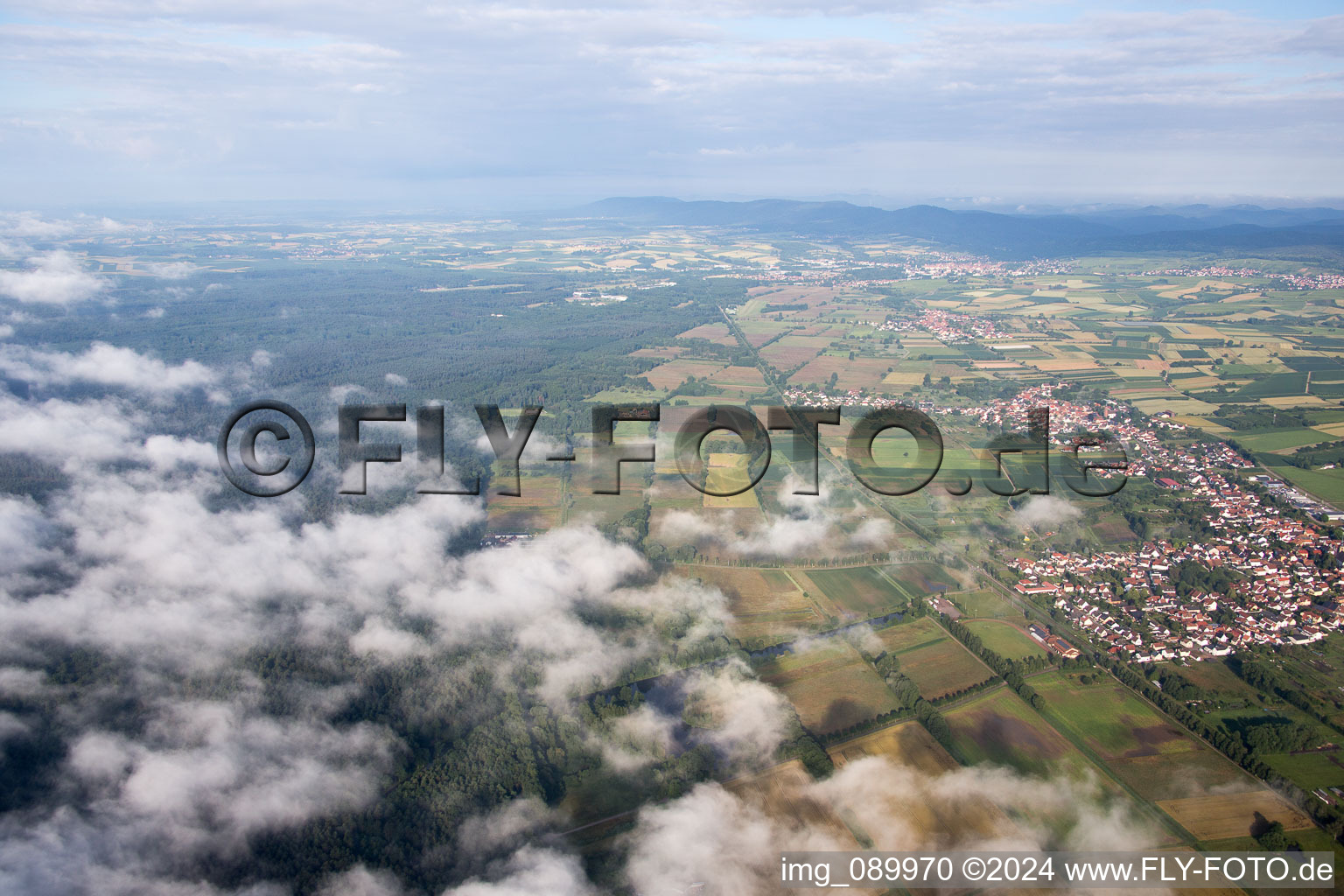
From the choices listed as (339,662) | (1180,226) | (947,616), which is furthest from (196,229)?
(1180,226)

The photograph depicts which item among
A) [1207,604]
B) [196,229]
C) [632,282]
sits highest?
[196,229]

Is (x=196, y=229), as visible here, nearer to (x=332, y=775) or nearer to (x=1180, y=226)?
(x=332, y=775)

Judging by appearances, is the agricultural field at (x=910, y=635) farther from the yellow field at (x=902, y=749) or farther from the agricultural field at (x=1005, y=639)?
the yellow field at (x=902, y=749)

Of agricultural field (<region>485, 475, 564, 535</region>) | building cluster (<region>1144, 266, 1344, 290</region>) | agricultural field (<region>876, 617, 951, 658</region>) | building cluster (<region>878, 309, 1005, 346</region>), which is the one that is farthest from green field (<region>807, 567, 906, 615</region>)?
building cluster (<region>1144, 266, 1344, 290</region>)

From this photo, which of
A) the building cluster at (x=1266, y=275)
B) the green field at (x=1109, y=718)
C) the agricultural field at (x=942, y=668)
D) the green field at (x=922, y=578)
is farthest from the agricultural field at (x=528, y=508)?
the building cluster at (x=1266, y=275)

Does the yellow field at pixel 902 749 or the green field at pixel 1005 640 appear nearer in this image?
the yellow field at pixel 902 749

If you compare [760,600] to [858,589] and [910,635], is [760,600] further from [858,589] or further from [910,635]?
[910,635]
